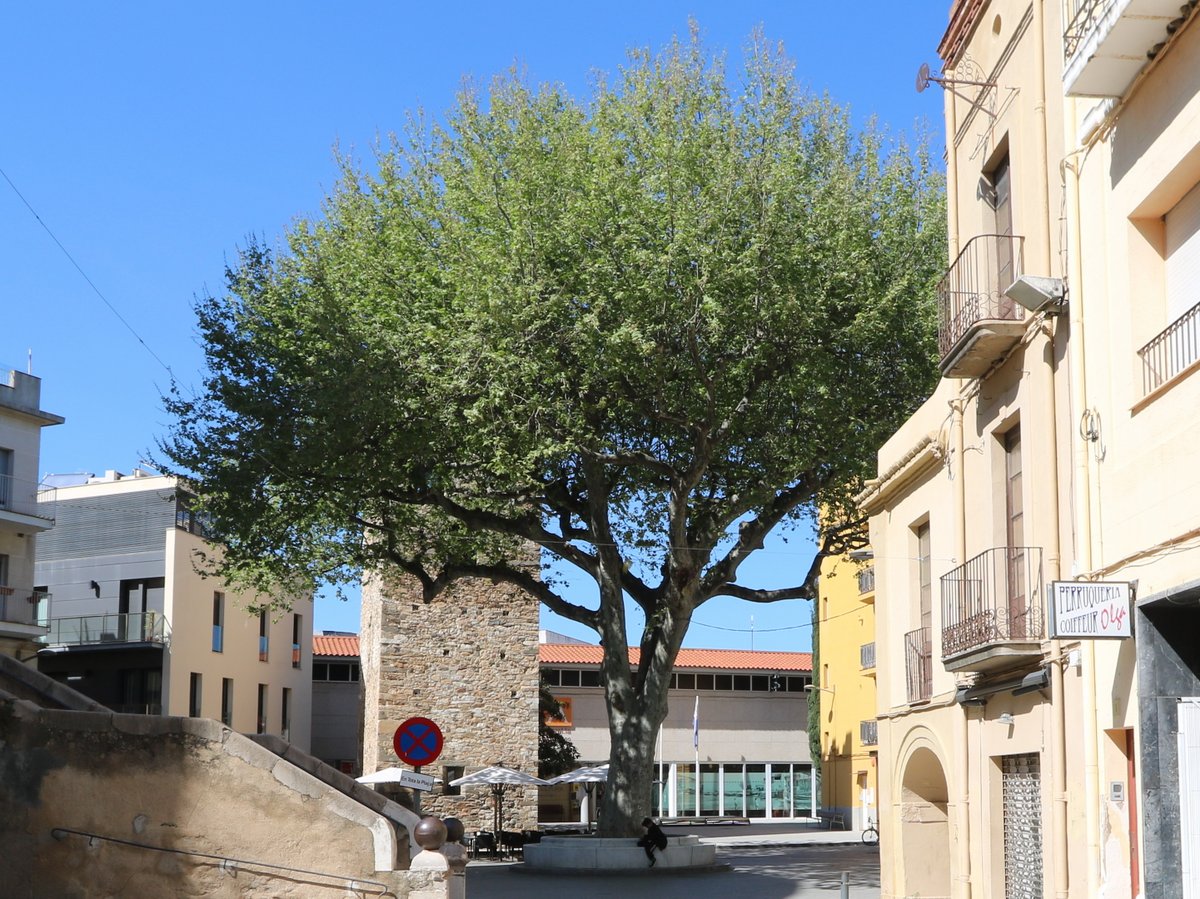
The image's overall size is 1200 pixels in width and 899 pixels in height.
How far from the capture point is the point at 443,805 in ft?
142

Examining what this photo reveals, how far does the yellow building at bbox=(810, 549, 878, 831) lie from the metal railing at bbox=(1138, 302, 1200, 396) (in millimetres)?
40398

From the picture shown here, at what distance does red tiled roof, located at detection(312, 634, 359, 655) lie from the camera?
59.8 metres

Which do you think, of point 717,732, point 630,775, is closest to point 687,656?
point 717,732

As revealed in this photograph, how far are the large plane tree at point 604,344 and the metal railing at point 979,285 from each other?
8.60 meters

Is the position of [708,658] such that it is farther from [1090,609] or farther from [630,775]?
[1090,609]

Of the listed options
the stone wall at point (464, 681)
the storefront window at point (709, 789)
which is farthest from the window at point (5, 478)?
the storefront window at point (709, 789)

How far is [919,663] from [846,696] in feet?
128

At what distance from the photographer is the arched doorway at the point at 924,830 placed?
19.3 metres

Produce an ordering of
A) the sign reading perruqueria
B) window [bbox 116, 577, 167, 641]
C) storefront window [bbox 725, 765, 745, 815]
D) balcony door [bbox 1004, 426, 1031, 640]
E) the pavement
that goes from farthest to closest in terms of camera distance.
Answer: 1. storefront window [bbox 725, 765, 745, 815]
2. window [bbox 116, 577, 167, 641]
3. the pavement
4. balcony door [bbox 1004, 426, 1031, 640]
5. the sign reading perruqueria

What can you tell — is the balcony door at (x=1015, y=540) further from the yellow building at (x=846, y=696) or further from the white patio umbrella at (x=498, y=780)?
the yellow building at (x=846, y=696)

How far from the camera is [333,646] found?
60.8 m

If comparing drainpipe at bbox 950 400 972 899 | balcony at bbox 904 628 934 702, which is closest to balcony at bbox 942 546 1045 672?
drainpipe at bbox 950 400 972 899

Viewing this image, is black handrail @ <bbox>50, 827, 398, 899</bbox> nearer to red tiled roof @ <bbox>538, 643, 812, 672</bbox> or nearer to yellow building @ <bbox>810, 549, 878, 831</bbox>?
yellow building @ <bbox>810, 549, 878, 831</bbox>

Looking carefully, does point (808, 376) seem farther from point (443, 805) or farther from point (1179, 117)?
point (443, 805)
